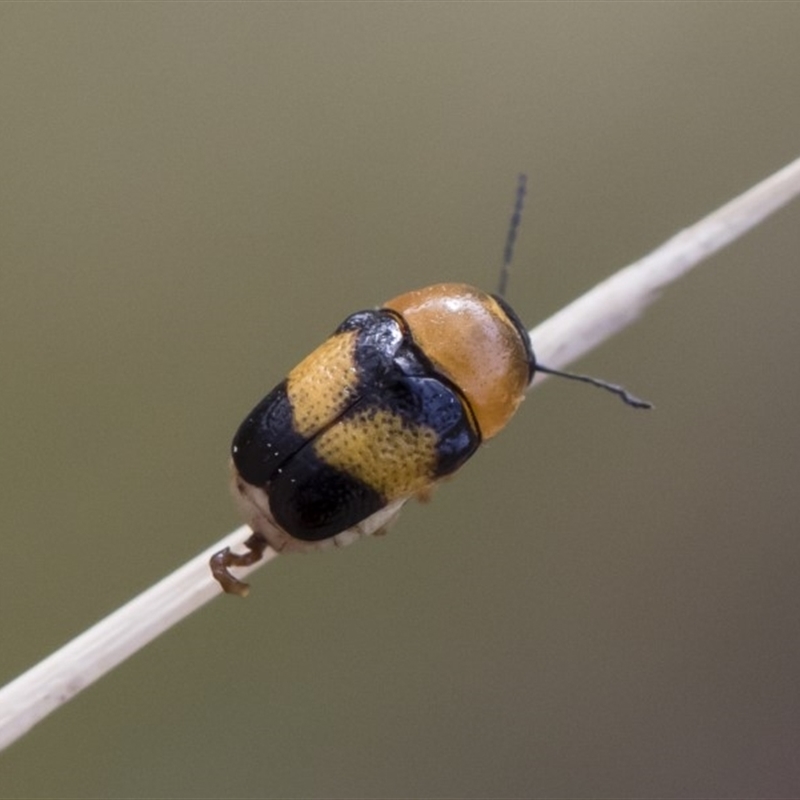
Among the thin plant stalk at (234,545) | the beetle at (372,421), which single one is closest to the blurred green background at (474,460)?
the thin plant stalk at (234,545)

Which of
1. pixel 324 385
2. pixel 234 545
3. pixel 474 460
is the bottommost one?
pixel 474 460

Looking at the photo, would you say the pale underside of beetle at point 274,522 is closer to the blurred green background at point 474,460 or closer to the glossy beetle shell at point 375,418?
the glossy beetle shell at point 375,418

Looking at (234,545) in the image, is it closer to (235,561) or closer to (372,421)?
(235,561)

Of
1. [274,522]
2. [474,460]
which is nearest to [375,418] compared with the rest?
[274,522]

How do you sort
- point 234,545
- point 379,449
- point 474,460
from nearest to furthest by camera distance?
point 379,449, point 234,545, point 474,460

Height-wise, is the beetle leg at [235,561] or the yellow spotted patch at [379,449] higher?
the yellow spotted patch at [379,449]

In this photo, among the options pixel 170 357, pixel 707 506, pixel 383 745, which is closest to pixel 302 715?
pixel 383 745
